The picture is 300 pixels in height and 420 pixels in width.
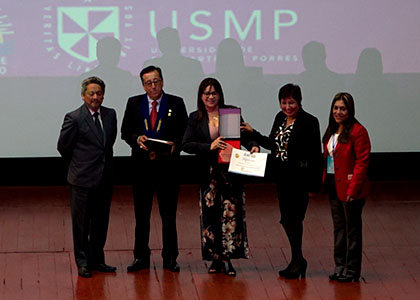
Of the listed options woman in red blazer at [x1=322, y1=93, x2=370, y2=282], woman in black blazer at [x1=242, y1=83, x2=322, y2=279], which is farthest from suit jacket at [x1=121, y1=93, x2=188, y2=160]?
woman in red blazer at [x1=322, y1=93, x2=370, y2=282]

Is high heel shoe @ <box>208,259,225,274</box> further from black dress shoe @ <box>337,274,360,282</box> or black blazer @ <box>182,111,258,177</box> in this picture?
black dress shoe @ <box>337,274,360,282</box>

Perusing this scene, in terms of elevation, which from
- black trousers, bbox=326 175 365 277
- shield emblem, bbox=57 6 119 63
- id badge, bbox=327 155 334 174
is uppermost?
shield emblem, bbox=57 6 119 63

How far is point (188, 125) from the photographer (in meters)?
6.80

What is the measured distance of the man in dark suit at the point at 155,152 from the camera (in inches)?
270

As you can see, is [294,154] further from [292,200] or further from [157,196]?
→ [157,196]

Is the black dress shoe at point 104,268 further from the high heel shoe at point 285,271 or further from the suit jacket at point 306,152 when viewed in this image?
the suit jacket at point 306,152

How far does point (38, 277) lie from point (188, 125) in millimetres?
1390

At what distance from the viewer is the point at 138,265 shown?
276 inches

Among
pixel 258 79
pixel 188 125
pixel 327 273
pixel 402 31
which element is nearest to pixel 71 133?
pixel 188 125

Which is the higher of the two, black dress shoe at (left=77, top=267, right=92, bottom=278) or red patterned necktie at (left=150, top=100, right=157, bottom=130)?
red patterned necktie at (left=150, top=100, right=157, bottom=130)

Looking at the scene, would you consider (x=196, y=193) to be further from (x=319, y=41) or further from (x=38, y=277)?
(x=38, y=277)

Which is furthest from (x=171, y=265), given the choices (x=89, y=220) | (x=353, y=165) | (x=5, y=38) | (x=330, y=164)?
(x=5, y=38)

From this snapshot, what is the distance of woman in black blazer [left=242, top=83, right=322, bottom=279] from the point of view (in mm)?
6617

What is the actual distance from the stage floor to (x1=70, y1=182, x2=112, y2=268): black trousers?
14 centimetres
